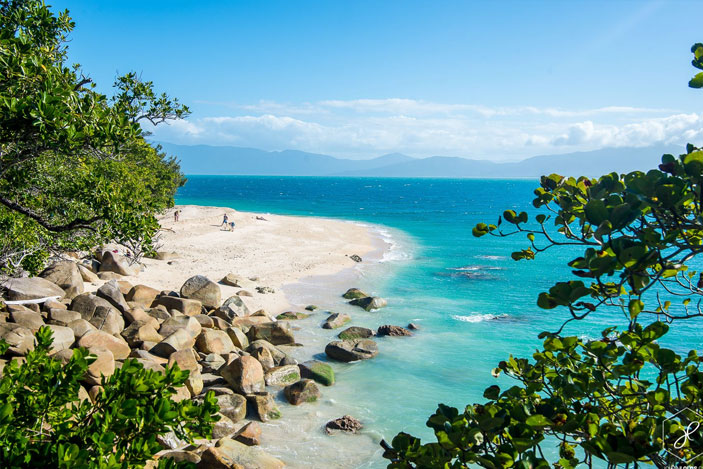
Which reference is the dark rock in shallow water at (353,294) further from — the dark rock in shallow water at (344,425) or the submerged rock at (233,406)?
the submerged rock at (233,406)

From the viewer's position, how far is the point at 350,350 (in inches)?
711

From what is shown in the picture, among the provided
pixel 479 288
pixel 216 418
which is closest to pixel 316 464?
pixel 216 418

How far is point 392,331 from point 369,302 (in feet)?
14.3

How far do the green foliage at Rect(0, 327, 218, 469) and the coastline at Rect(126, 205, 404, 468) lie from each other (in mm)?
8013

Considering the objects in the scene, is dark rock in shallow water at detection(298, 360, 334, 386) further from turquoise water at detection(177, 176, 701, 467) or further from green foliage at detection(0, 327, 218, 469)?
green foliage at detection(0, 327, 218, 469)

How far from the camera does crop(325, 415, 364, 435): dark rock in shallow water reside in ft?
41.8

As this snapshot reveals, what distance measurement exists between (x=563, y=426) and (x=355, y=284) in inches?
1086

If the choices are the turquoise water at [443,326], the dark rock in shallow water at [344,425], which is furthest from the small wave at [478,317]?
the dark rock in shallow water at [344,425]

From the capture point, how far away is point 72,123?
5875mm

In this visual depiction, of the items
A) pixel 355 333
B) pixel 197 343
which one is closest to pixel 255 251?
pixel 355 333

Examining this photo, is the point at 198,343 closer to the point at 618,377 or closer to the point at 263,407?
A: the point at 263,407

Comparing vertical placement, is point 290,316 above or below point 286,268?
below

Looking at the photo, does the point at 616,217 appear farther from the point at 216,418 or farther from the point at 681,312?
the point at 681,312

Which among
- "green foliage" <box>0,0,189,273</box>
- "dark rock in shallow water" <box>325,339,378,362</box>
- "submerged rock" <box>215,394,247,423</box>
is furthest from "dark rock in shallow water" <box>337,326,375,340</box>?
"green foliage" <box>0,0,189,273</box>
